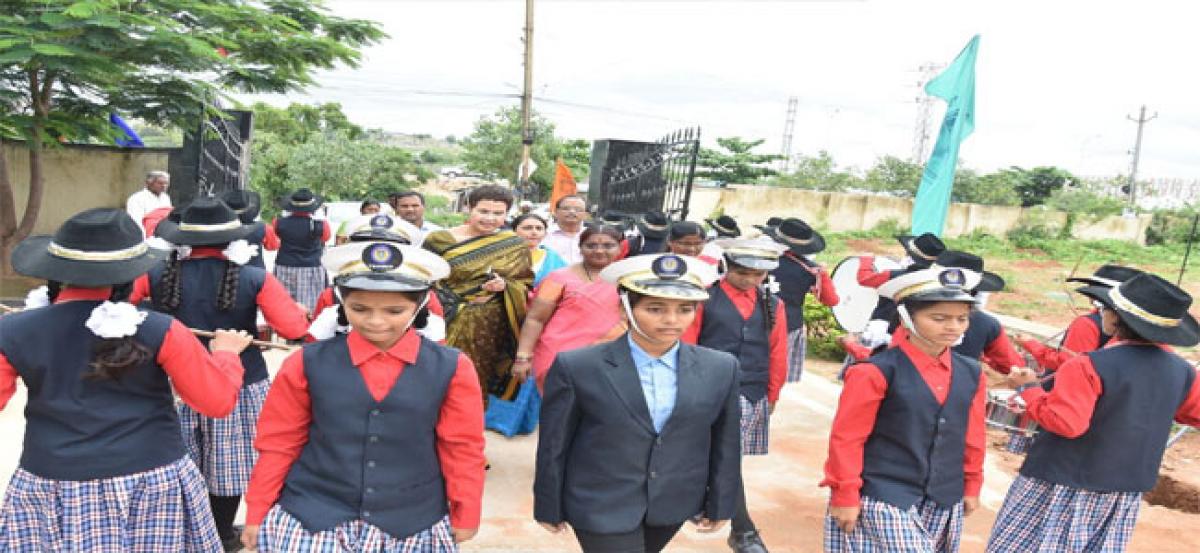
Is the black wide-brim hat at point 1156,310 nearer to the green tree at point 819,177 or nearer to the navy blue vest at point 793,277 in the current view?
the navy blue vest at point 793,277

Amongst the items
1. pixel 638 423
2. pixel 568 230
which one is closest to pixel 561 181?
pixel 568 230

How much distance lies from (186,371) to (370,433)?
67 cm

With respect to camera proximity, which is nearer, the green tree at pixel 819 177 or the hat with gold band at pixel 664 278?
the hat with gold band at pixel 664 278

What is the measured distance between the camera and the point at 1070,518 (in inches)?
140

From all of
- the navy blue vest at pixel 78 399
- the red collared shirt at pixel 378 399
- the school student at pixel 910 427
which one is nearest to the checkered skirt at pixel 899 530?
the school student at pixel 910 427

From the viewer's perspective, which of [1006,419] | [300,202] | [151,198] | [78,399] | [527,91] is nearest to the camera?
[78,399]

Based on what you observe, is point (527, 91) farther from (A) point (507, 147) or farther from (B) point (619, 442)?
(B) point (619, 442)

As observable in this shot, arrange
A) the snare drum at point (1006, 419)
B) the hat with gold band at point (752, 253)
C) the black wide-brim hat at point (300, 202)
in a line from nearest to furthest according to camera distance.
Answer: the snare drum at point (1006, 419) → the hat with gold band at point (752, 253) → the black wide-brim hat at point (300, 202)

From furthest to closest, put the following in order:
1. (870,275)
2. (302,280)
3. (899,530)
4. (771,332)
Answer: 1. (302,280)
2. (870,275)
3. (771,332)
4. (899,530)

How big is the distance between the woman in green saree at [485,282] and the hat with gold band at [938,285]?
7.31 feet

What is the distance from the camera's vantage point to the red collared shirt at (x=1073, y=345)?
443 centimetres

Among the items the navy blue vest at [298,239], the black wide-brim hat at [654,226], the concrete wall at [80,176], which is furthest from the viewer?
the concrete wall at [80,176]

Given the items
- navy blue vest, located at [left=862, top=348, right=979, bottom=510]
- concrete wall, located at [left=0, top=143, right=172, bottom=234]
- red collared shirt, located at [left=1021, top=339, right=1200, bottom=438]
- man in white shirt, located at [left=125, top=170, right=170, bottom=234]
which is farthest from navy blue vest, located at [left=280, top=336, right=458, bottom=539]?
concrete wall, located at [left=0, top=143, right=172, bottom=234]

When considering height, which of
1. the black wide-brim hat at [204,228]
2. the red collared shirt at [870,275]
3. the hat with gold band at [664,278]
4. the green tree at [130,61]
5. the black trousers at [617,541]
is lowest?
the black trousers at [617,541]
